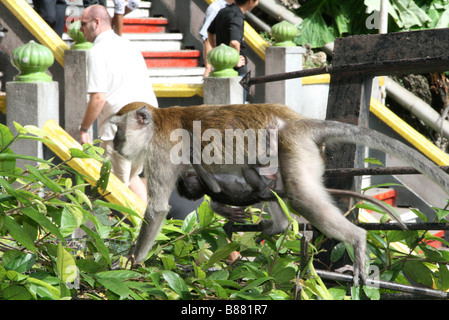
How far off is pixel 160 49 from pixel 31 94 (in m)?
3.93

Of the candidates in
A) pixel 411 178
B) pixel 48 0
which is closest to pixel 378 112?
pixel 411 178

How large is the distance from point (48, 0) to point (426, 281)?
6.02 m

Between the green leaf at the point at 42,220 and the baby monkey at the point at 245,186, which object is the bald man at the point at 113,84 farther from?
the green leaf at the point at 42,220

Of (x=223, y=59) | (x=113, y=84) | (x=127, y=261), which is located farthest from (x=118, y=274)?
(x=223, y=59)

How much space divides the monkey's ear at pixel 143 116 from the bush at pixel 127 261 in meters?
0.28

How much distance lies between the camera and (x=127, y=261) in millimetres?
2525

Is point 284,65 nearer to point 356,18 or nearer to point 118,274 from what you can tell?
point 356,18

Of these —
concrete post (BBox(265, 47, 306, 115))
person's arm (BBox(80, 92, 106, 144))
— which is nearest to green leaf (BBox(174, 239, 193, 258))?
person's arm (BBox(80, 92, 106, 144))

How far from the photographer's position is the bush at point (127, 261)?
2111 mm

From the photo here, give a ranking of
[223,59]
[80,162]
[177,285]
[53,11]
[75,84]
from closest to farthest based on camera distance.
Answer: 1. [177,285]
2. [80,162]
3. [223,59]
4. [75,84]
5. [53,11]

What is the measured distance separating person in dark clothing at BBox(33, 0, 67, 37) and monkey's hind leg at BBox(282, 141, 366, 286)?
5581 millimetres

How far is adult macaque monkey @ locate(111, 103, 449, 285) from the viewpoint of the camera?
256 cm
